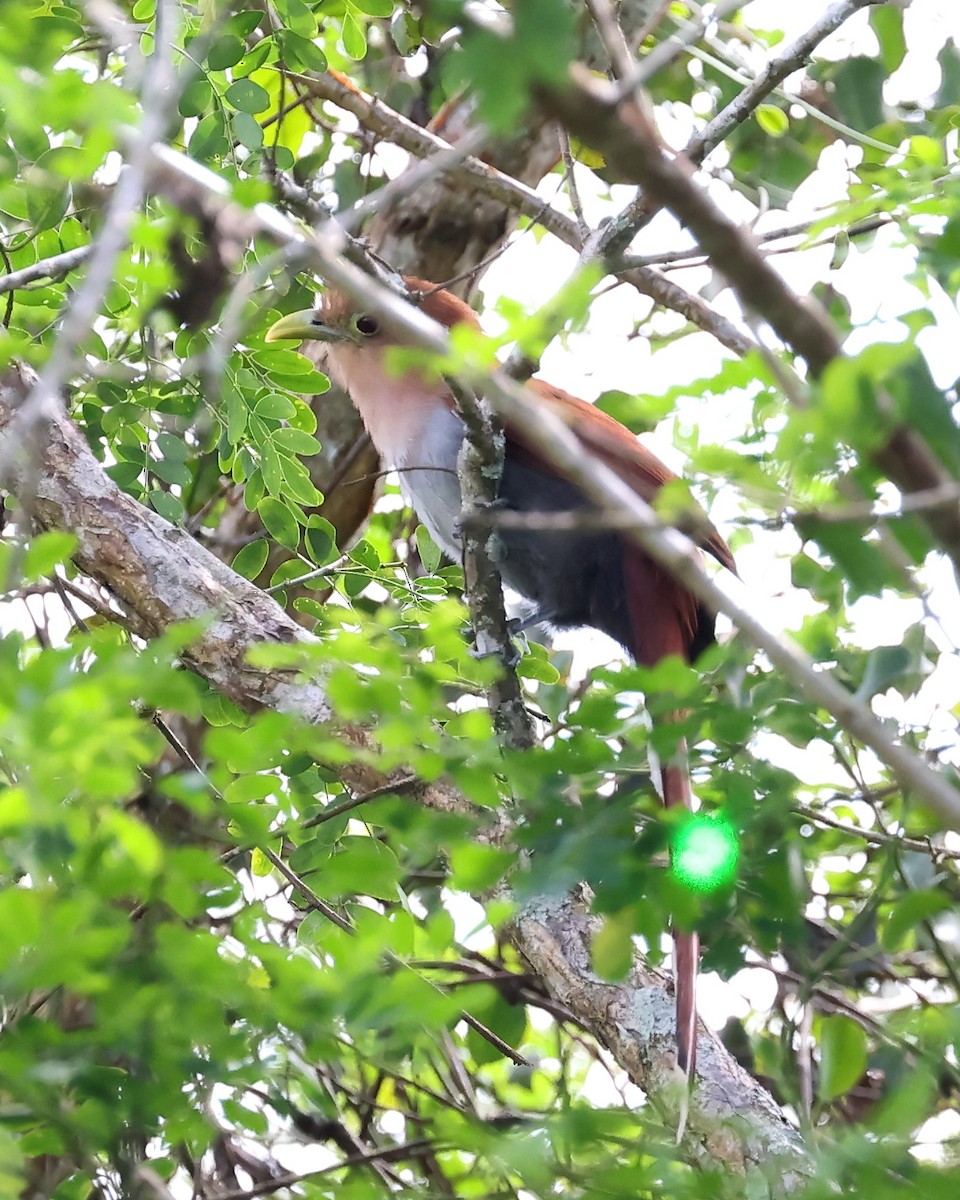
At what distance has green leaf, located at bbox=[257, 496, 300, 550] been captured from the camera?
2.32 meters

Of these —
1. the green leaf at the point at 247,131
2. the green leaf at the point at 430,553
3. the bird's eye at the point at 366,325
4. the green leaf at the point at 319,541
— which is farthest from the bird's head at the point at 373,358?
the green leaf at the point at 247,131

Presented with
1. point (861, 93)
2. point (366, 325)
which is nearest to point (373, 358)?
point (366, 325)

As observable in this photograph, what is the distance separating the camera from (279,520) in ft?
7.63

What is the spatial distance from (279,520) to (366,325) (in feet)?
2.81

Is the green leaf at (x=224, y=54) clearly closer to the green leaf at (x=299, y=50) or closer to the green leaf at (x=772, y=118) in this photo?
the green leaf at (x=299, y=50)

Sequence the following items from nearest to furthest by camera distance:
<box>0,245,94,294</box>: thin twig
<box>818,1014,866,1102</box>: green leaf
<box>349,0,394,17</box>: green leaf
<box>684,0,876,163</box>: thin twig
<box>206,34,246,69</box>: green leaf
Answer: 1. <box>818,1014,866,1102</box>: green leaf
2. <box>684,0,876,163</box>: thin twig
3. <box>0,245,94,294</box>: thin twig
4. <box>206,34,246,69</box>: green leaf
5. <box>349,0,394,17</box>: green leaf

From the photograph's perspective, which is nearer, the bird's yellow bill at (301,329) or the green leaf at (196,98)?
the green leaf at (196,98)

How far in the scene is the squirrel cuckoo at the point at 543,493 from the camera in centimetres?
256

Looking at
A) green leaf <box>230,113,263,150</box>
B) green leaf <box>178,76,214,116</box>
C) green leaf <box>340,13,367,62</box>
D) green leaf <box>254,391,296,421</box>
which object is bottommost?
green leaf <box>254,391,296,421</box>

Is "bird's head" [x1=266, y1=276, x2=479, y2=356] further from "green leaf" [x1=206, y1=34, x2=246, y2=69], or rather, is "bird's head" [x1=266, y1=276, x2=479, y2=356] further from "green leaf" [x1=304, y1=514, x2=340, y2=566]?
"green leaf" [x1=206, y1=34, x2=246, y2=69]

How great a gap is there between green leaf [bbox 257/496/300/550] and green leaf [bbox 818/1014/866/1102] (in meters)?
1.39

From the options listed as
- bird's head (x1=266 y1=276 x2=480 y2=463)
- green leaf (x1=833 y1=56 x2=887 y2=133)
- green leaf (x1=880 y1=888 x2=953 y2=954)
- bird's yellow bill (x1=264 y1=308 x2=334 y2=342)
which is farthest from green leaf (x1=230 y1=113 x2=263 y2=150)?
green leaf (x1=880 y1=888 x2=953 y2=954)

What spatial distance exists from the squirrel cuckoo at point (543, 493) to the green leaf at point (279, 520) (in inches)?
10.4

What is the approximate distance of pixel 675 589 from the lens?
8.51ft
